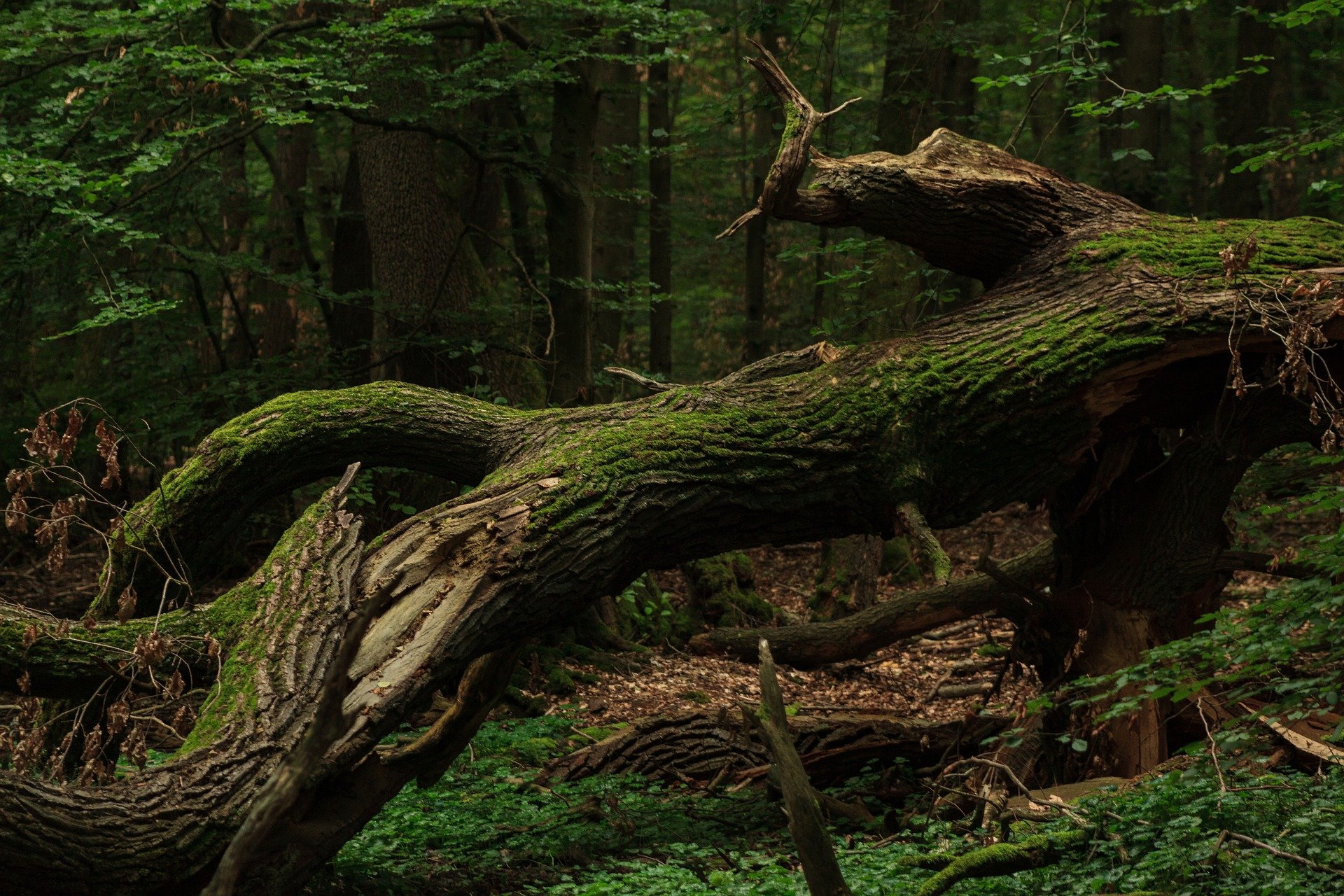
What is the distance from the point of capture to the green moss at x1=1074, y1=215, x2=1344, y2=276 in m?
5.68

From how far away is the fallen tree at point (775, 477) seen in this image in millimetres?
4238

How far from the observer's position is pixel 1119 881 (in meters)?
3.93

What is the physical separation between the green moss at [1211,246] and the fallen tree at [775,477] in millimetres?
20

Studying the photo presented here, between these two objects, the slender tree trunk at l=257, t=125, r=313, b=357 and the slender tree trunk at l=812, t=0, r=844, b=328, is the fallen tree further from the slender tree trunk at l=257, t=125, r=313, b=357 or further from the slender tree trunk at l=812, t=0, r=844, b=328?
the slender tree trunk at l=257, t=125, r=313, b=357

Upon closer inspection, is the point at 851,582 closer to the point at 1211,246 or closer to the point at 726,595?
the point at 726,595

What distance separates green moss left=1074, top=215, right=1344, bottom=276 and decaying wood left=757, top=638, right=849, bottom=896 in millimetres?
3668

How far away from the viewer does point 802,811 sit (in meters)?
3.26

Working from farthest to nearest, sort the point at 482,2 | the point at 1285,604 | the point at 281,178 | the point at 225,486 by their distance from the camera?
1. the point at 281,178
2. the point at 482,2
3. the point at 225,486
4. the point at 1285,604

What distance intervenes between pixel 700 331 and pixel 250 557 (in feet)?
34.7

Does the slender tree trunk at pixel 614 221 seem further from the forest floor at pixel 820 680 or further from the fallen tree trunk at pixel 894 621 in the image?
the fallen tree trunk at pixel 894 621

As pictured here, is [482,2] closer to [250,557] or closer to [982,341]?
[982,341]

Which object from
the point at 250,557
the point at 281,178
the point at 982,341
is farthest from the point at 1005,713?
the point at 281,178

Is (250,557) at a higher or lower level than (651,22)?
lower

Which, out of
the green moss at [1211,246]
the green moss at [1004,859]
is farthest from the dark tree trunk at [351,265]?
the green moss at [1004,859]
